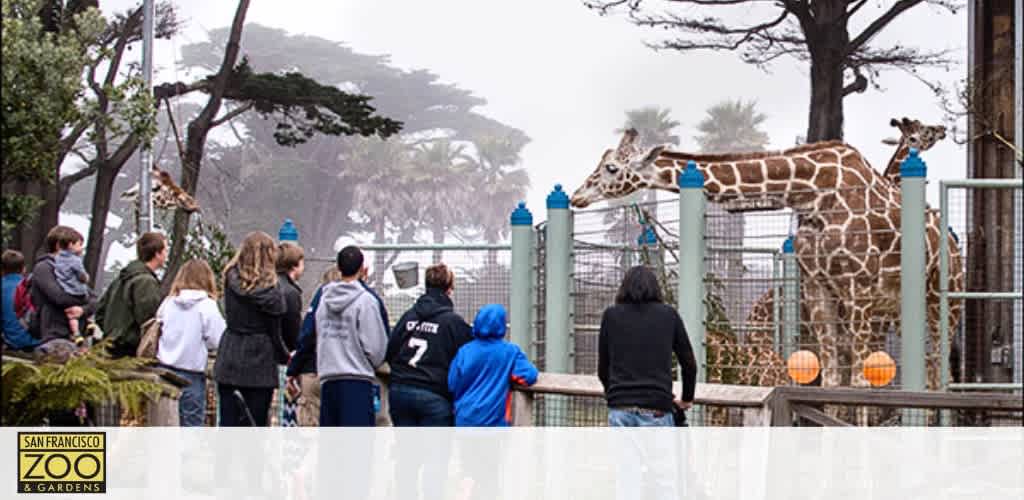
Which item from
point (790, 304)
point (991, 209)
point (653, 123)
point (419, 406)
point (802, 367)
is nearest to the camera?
point (419, 406)

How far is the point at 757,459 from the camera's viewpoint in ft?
22.1

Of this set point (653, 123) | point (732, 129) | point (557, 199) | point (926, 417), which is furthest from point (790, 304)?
point (732, 129)

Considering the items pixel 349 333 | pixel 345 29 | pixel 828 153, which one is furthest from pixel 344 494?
pixel 345 29

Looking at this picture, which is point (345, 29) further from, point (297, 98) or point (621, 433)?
point (621, 433)

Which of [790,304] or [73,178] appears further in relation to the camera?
[73,178]

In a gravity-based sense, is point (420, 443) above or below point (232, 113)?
below

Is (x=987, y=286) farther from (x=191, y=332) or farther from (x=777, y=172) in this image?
(x=191, y=332)

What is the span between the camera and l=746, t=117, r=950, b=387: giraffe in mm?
9734

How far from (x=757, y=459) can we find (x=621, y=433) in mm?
609

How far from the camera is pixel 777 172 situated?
10.6m

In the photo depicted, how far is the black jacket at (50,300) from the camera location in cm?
848

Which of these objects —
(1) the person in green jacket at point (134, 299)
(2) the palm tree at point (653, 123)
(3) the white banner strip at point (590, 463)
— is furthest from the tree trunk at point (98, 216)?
(2) the palm tree at point (653, 123)

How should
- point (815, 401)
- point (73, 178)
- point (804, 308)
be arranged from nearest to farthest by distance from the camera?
point (815, 401)
point (804, 308)
point (73, 178)

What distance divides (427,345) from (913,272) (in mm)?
2912
